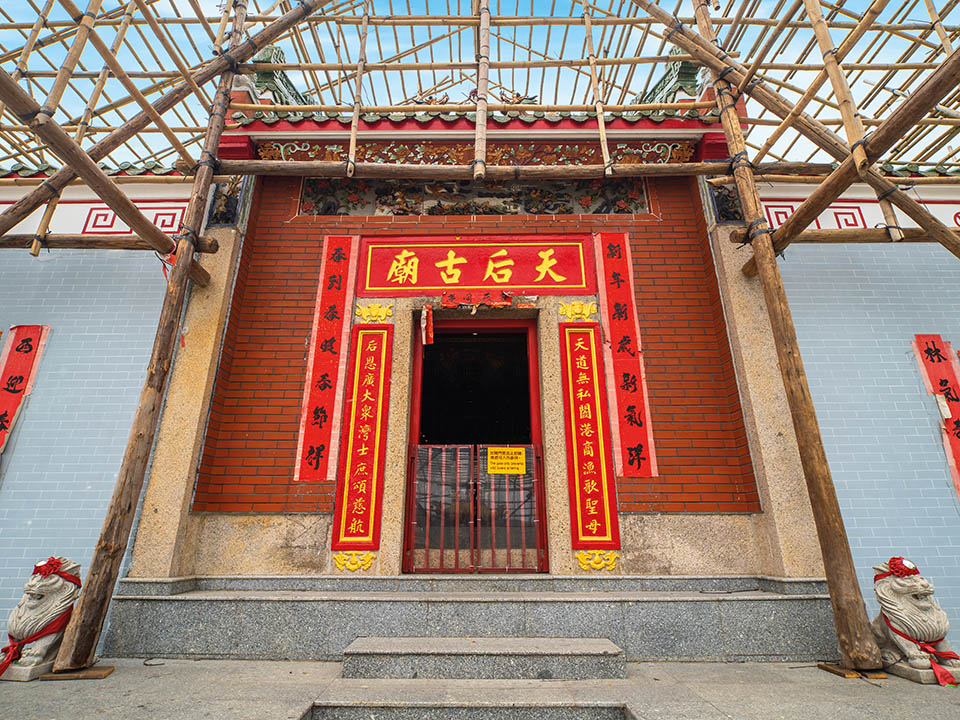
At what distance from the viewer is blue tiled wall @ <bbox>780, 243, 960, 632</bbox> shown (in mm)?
3795

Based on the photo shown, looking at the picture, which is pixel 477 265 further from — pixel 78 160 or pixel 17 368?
pixel 17 368

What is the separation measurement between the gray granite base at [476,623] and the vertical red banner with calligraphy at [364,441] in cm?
64

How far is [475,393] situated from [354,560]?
17.3ft

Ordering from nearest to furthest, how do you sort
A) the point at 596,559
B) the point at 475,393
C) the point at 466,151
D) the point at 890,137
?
the point at 890,137
the point at 596,559
the point at 466,151
the point at 475,393

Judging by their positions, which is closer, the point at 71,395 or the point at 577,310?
the point at 71,395

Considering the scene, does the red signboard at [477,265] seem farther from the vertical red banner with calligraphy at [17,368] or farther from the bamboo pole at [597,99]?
the vertical red banner with calligraphy at [17,368]

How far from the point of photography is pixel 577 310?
→ 14.8 feet

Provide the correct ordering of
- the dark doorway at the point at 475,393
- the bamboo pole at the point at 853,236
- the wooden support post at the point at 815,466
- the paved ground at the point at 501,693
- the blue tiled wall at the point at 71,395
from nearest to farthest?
the paved ground at the point at 501,693 < the wooden support post at the point at 815,466 < the blue tiled wall at the point at 71,395 < the bamboo pole at the point at 853,236 < the dark doorway at the point at 475,393

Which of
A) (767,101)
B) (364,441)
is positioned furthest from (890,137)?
(364,441)

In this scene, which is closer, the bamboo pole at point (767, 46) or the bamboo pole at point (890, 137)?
the bamboo pole at point (890, 137)

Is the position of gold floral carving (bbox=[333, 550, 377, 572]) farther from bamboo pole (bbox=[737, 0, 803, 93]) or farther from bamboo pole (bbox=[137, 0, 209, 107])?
bamboo pole (bbox=[737, 0, 803, 93])

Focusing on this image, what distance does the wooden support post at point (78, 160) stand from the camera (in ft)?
9.39

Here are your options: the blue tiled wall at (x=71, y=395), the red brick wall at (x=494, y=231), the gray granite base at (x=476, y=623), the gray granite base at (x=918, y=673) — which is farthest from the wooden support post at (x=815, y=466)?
the blue tiled wall at (x=71, y=395)

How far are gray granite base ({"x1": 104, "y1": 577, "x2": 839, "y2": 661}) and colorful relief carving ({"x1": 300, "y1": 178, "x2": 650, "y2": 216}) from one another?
137 inches
